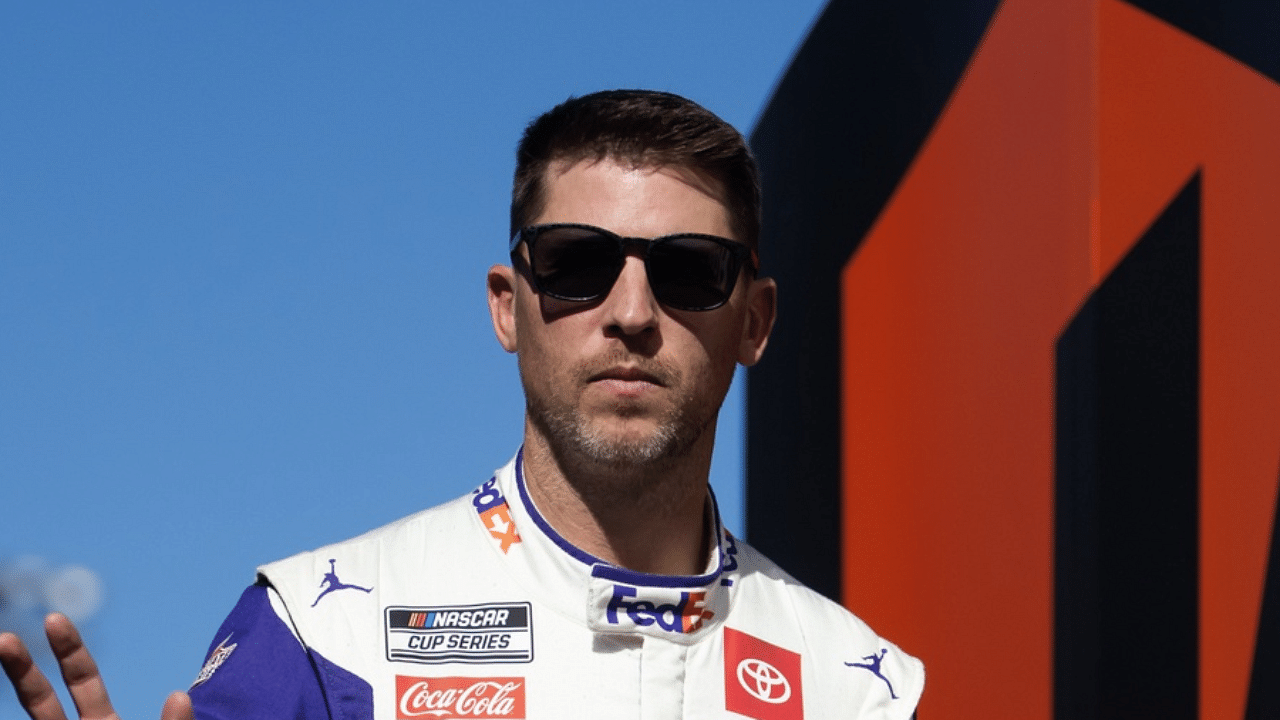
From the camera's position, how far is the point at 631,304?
2.88 meters

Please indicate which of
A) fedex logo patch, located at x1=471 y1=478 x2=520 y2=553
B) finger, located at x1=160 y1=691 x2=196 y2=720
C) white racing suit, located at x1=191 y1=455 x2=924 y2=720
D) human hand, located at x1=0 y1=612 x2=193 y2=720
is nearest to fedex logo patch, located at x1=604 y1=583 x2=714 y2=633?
white racing suit, located at x1=191 y1=455 x2=924 y2=720

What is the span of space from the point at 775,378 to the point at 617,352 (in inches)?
125

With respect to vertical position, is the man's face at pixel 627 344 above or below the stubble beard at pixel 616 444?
above

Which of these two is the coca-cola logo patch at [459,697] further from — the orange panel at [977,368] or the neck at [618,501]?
the orange panel at [977,368]

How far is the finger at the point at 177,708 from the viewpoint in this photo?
7.86ft

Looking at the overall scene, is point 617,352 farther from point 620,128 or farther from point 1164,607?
point 1164,607

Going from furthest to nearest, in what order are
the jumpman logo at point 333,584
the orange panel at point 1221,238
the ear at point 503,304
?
1. the orange panel at point 1221,238
2. the ear at point 503,304
3. the jumpman logo at point 333,584

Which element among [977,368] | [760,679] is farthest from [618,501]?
[977,368]

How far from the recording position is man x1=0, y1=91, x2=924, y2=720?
9.38ft

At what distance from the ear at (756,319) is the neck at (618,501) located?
23 cm

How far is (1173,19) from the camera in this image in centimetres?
411

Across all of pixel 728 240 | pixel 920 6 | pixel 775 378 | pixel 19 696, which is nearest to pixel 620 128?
pixel 728 240

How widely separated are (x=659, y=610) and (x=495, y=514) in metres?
0.33

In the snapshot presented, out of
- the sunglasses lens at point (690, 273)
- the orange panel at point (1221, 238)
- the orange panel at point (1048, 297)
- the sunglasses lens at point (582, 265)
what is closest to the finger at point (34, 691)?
the sunglasses lens at point (582, 265)
